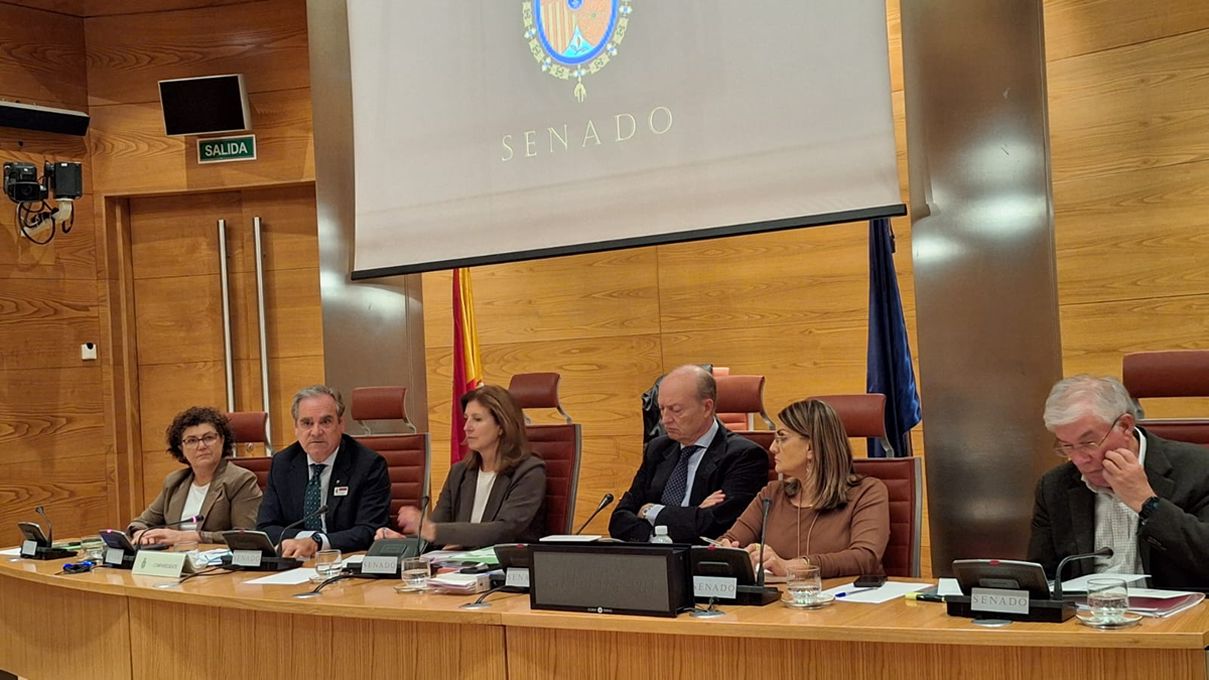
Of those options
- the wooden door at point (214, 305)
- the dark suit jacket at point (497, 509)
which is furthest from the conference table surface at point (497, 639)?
the wooden door at point (214, 305)

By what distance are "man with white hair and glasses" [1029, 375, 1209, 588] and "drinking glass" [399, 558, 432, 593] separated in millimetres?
1481

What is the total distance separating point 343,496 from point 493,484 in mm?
566

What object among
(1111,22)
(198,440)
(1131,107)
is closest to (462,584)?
(198,440)

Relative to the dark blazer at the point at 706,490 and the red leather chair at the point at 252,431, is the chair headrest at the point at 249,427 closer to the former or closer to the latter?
the red leather chair at the point at 252,431

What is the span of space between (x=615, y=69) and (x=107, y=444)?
4515 millimetres

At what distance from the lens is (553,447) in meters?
4.37

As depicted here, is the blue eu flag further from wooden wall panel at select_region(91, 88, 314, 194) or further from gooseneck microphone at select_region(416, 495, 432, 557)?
wooden wall panel at select_region(91, 88, 314, 194)

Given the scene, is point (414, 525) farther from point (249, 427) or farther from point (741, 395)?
point (249, 427)

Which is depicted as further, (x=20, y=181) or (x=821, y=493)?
(x=20, y=181)

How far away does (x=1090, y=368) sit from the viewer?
518 cm

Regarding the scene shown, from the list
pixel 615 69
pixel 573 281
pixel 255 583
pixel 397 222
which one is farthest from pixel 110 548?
pixel 573 281

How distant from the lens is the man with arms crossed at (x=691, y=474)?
381cm

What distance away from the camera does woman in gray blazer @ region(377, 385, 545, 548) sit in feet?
13.0

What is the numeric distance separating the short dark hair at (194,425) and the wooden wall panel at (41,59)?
338 cm
